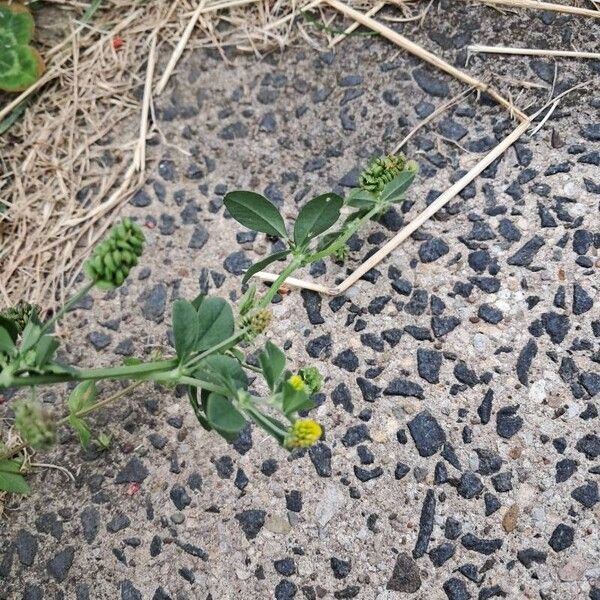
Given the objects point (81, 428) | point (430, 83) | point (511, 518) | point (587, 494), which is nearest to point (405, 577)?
point (511, 518)

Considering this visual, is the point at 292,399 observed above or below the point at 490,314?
above

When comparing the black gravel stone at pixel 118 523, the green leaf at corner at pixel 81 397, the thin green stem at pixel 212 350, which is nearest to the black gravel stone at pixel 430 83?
the thin green stem at pixel 212 350

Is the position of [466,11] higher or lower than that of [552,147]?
higher

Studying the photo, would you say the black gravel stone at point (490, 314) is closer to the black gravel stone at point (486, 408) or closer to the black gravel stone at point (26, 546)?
the black gravel stone at point (486, 408)

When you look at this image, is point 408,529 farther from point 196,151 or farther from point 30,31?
point 30,31

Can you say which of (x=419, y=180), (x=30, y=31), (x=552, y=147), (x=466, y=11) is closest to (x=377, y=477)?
(x=419, y=180)

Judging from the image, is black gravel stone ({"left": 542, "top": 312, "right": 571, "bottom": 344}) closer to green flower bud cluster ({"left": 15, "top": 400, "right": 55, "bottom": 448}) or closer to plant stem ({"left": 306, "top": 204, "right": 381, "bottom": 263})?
plant stem ({"left": 306, "top": 204, "right": 381, "bottom": 263})

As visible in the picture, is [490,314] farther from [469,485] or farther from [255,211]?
[255,211]
